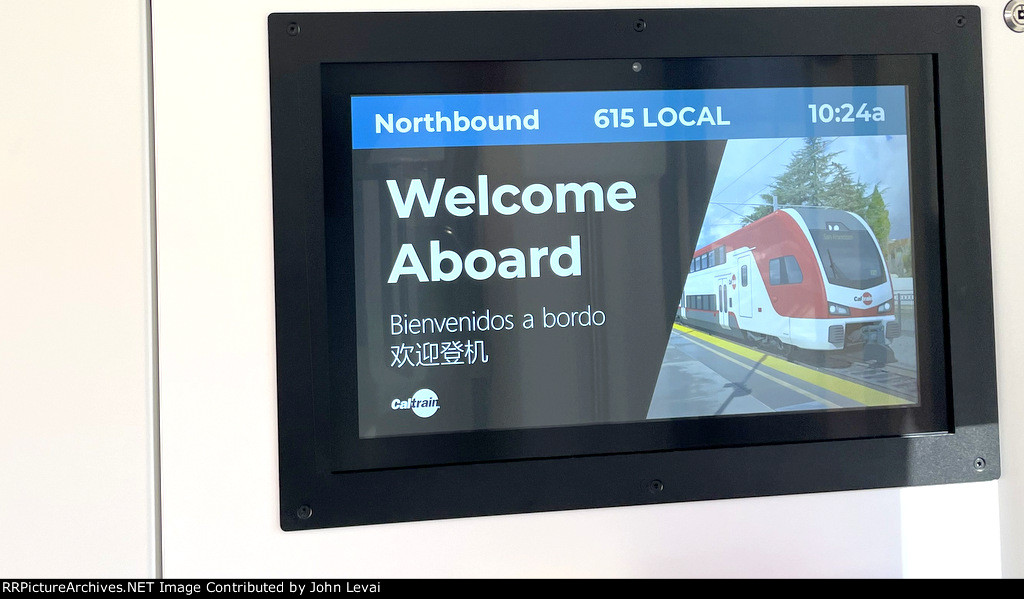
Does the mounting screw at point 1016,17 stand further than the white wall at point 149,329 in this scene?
Yes

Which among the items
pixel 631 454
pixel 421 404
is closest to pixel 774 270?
pixel 631 454

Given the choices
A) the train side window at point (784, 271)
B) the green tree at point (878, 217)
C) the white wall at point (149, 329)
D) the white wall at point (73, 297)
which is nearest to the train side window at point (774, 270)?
the train side window at point (784, 271)

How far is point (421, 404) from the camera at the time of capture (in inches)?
32.9

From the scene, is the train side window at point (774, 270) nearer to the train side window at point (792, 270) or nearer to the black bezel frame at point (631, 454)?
the train side window at point (792, 270)

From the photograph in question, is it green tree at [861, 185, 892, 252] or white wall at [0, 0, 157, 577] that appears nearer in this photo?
white wall at [0, 0, 157, 577]

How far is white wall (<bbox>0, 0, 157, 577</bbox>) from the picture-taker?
0.78m

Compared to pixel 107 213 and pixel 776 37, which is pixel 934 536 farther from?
pixel 107 213

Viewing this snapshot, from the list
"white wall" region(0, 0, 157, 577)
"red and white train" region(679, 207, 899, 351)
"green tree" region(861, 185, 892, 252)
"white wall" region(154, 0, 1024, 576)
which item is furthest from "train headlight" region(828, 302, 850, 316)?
"white wall" region(0, 0, 157, 577)

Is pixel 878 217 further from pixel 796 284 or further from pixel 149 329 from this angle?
pixel 149 329

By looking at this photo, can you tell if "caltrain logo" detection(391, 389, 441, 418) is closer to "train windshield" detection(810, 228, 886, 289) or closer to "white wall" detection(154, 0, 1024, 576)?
"white wall" detection(154, 0, 1024, 576)

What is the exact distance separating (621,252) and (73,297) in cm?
74

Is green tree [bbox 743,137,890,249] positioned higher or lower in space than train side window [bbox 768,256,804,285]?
higher

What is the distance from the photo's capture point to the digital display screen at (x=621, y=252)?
0.83 m

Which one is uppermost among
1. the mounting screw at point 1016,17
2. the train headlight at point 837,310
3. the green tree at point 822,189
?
the mounting screw at point 1016,17
